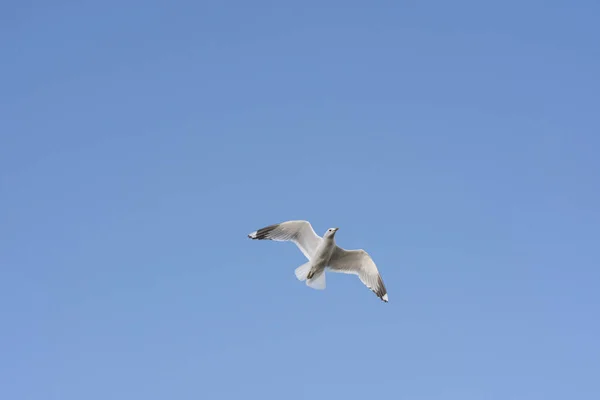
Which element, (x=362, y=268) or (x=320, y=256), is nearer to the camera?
(x=320, y=256)

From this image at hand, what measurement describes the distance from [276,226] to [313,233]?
1109mm

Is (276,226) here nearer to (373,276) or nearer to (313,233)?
(313,233)

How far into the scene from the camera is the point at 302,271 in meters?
27.3

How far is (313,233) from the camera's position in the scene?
2714 centimetres

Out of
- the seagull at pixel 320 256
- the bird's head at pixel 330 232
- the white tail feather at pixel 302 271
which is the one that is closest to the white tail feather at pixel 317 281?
the seagull at pixel 320 256

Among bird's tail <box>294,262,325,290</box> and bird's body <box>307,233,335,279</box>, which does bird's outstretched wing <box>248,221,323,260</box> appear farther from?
bird's tail <box>294,262,325,290</box>

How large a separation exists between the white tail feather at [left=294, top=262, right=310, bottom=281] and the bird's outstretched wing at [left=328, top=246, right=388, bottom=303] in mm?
850

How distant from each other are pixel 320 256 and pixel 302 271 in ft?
2.37

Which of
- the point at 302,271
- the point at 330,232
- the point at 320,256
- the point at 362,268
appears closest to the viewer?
the point at 330,232

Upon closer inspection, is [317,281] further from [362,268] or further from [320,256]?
[362,268]

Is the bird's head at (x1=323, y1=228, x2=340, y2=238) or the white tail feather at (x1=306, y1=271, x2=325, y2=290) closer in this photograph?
the bird's head at (x1=323, y1=228, x2=340, y2=238)

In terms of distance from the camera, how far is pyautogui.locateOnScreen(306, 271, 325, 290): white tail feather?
27.3 metres

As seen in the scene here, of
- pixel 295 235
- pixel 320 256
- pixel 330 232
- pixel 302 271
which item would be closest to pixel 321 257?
pixel 320 256

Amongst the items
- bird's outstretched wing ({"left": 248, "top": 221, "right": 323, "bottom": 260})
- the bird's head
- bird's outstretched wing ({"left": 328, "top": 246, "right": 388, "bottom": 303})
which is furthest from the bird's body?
bird's outstretched wing ({"left": 328, "top": 246, "right": 388, "bottom": 303})
